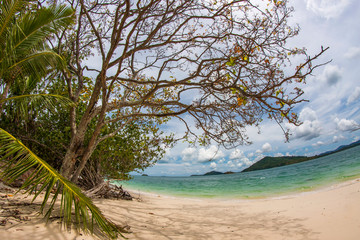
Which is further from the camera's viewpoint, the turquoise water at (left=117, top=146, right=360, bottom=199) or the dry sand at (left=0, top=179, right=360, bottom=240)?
the turquoise water at (left=117, top=146, right=360, bottom=199)

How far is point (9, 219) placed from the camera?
9.10 ft

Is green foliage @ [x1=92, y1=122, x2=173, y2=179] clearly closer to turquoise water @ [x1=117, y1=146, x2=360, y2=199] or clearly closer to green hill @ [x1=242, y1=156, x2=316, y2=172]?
turquoise water @ [x1=117, y1=146, x2=360, y2=199]

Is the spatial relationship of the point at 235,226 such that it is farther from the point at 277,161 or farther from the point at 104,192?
the point at 277,161

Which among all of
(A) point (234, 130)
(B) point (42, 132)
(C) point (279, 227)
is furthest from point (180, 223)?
(B) point (42, 132)

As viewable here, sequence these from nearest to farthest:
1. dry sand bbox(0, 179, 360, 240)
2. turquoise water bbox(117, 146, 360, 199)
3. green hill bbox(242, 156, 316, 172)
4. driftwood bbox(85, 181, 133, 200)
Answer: dry sand bbox(0, 179, 360, 240) → driftwood bbox(85, 181, 133, 200) → turquoise water bbox(117, 146, 360, 199) → green hill bbox(242, 156, 316, 172)

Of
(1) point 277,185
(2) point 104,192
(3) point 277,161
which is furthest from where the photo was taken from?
Result: (3) point 277,161

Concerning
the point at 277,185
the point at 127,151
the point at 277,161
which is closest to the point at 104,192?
the point at 127,151

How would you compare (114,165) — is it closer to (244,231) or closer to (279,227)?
(244,231)

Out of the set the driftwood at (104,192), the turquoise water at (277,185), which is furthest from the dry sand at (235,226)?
the turquoise water at (277,185)

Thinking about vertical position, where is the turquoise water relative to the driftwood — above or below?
below

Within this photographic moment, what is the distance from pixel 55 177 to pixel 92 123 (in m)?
5.64

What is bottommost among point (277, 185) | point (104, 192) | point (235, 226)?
point (277, 185)

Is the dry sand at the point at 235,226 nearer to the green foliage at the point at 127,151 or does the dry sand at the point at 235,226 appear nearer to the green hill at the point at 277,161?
the green foliage at the point at 127,151

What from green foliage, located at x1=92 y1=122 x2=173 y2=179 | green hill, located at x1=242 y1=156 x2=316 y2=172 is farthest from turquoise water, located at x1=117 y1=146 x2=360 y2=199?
green hill, located at x1=242 y1=156 x2=316 y2=172
